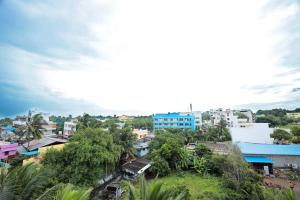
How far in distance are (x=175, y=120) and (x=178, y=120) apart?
917mm

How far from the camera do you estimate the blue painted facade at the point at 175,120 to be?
146 ft

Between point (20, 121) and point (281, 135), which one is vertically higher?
point (20, 121)

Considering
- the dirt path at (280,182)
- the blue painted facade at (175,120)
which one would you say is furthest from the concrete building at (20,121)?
the dirt path at (280,182)

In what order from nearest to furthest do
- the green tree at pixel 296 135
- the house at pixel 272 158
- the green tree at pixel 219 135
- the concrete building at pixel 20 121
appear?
the house at pixel 272 158, the green tree at pixel 296 135, the green tree at pixel 219 135, the concrete building at pixel 20 121

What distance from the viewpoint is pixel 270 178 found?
14523 millimetres

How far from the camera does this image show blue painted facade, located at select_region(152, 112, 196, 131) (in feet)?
146

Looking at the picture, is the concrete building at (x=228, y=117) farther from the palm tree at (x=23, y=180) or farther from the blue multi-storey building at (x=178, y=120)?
the palm tree at (x=23, y=180)

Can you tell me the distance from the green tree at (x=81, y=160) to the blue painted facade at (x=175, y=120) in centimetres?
3442

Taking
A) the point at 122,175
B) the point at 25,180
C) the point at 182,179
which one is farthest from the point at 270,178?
the point at 25,180

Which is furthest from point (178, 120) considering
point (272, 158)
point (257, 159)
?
point (257, 159)

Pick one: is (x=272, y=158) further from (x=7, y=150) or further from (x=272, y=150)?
(x=7, y=150)

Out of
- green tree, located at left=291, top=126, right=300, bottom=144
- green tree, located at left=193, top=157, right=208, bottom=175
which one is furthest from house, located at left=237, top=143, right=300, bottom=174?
green tree, located at left=291, top=126, right=300, bottom=144

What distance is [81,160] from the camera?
11.5m

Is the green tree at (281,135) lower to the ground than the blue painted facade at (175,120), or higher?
lower
